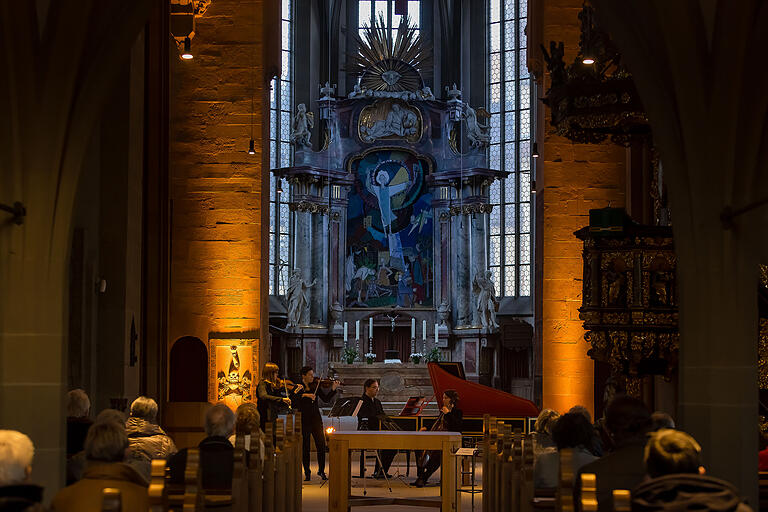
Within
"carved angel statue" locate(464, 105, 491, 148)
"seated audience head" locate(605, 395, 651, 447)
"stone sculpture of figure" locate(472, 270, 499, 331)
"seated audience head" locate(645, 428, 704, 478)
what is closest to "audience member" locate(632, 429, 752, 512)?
"seated audience head" locate(645, 428, 704, 478)

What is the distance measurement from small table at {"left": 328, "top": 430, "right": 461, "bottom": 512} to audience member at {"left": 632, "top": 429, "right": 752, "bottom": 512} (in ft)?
19.6

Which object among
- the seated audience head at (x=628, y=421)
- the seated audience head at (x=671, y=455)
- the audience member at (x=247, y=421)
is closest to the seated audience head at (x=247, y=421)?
the audience member at (x=247, y=421)

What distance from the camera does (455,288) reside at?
93.1ft

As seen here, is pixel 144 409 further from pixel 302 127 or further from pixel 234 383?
pixel 302 127

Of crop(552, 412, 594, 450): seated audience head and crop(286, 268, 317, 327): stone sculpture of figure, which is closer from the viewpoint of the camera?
crop(552, 412, 594, 450): seated audience head

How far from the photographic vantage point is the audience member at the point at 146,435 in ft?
23.8

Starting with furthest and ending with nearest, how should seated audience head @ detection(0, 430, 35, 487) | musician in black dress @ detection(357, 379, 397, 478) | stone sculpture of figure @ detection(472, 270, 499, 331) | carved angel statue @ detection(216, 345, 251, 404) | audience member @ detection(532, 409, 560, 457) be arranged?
stone sculpture of figure @ detection(472, 270, 499, 331)
carved angel statue @ detection(216, 345, 251, 404)
musician in black dress @ detection(357, 379, 397, 478)
audience member @ detection(532, 409, 560, 457)
seated audience head @ detection(0, 430, 35, 487)

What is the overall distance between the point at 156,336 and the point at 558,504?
1062cm

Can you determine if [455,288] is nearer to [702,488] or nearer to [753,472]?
[753,472]

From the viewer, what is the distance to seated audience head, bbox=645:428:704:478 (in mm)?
4098

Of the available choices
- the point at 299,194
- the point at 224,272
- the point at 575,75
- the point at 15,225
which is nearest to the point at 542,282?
the point at 224,272

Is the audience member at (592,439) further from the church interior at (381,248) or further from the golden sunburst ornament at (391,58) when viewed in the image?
the golden sunburst ornament at (391,58)

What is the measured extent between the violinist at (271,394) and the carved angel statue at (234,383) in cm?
212

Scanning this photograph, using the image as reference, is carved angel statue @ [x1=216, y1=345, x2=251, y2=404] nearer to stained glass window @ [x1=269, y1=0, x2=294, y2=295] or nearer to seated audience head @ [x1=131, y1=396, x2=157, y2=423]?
seated audience head @ [x1=131, y1=396, x2=157, y2=423]
